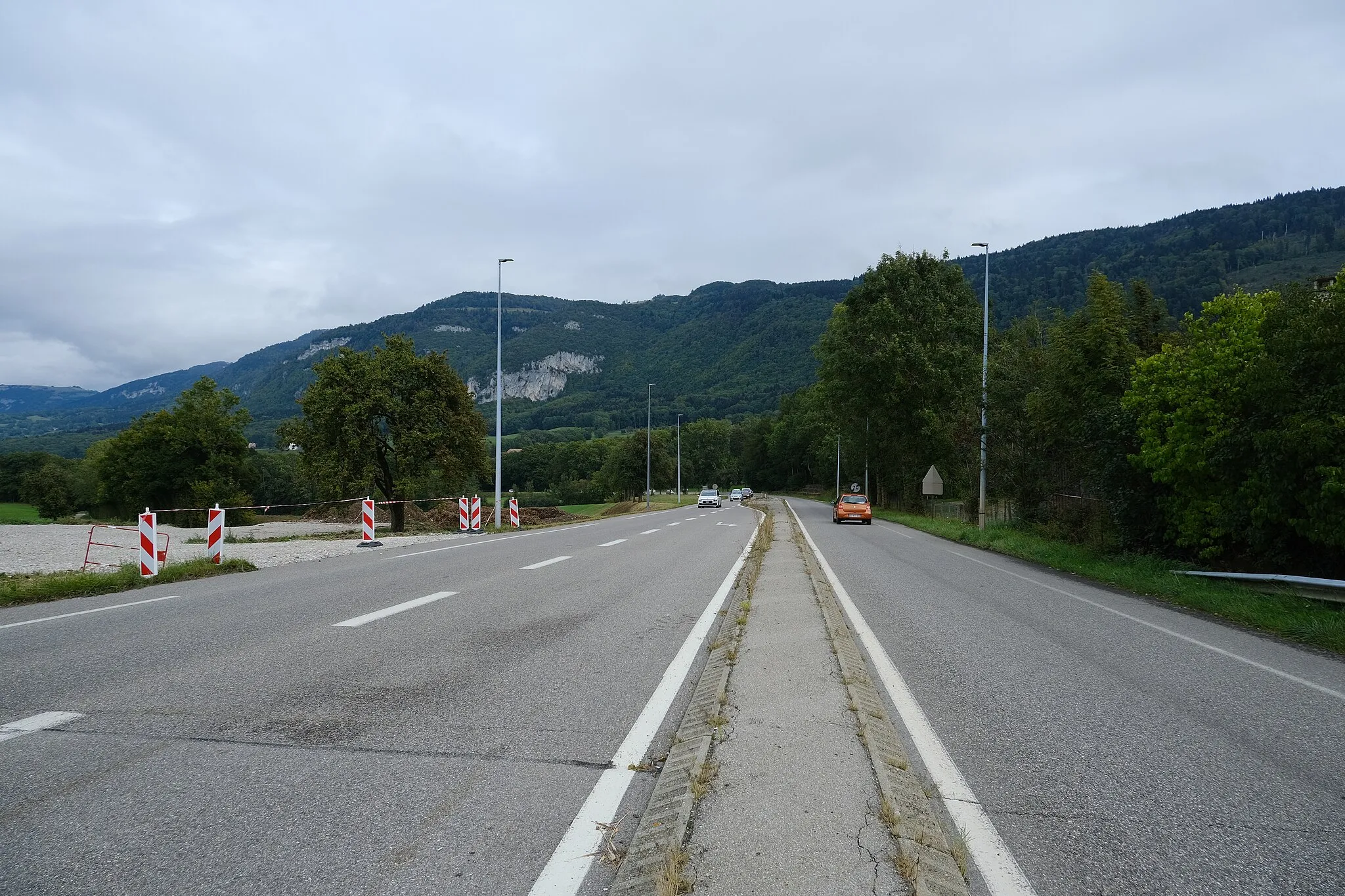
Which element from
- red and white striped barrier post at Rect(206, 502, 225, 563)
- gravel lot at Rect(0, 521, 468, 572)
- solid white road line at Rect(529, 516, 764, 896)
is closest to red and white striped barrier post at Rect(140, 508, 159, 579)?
red and white striped barrier post at Rect(206, 502, 225, 563)

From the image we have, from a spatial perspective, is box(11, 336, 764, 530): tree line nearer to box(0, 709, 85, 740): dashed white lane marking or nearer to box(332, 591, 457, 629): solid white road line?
box(332, 591, 457, 629): solid white road line

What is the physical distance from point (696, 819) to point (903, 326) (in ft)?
166

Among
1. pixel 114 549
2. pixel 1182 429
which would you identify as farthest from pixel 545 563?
pixel 114 549

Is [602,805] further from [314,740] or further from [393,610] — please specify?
[393,610]

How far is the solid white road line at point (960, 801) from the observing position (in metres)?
3.06

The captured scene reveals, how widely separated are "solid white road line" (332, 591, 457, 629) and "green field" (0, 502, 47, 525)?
6290 centimetres

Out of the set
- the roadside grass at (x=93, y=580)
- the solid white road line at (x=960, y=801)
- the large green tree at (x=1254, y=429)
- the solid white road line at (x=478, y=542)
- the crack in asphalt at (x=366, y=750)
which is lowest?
the solid white road line at (x=478, y=542)

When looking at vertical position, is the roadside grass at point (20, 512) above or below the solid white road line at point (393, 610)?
below

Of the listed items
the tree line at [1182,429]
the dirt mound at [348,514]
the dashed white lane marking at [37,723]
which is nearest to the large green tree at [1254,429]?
the tree line at [1182,429]

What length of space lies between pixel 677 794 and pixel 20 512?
3515 inches

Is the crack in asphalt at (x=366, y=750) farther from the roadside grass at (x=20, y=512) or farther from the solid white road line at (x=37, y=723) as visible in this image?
the roadside grass at (x=20, y=512)

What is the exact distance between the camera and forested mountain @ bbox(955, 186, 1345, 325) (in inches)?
5349

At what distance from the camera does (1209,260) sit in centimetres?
15738

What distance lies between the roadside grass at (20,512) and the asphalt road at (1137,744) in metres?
69.4
